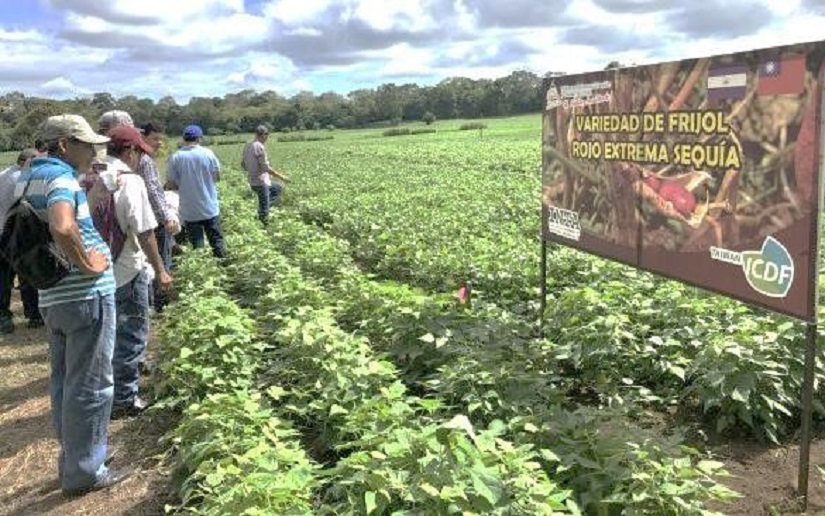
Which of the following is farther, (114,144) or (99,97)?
(99,97)

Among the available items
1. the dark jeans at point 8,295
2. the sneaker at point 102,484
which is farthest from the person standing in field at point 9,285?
the sneaker at point 102,484

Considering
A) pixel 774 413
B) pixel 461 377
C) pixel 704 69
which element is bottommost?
pixel 774 413

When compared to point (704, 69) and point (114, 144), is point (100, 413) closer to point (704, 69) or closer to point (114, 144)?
point (114, 144)

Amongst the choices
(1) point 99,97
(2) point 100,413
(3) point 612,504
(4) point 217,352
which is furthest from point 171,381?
(1) point 99,97

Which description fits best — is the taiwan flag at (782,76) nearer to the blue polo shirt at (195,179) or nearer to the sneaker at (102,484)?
the sneaker at (102,484)

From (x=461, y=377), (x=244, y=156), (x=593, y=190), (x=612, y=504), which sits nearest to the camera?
(x=612, y=504)

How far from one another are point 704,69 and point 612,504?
253cm

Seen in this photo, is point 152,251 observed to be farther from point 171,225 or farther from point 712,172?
point 712,172

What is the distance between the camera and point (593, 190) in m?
5.81

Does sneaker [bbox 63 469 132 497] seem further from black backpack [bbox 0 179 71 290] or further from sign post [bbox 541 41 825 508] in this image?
sign post [bbox 541 41 825 508]

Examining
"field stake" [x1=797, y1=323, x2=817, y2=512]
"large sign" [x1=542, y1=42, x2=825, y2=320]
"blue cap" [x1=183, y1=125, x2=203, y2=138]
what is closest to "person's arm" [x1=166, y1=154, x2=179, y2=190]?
"blue cap" [x1=183, y1=125, x2=203, y2=138]

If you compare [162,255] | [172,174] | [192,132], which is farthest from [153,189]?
Result: [192,132]

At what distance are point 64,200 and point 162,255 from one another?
13.1 feet

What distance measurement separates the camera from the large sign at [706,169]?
148 inches
